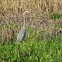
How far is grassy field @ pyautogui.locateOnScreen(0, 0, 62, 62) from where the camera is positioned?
3309 mm

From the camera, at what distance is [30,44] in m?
3.66

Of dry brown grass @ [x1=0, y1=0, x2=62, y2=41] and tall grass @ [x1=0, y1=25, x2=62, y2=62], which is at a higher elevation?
dry brown grass @ [x1=0, y1=0, x2=62, y2=41]

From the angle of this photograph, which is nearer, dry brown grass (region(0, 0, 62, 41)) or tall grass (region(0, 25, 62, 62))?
tall grass (region(0, 25, 62, 62))

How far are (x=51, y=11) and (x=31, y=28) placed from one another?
7.17 feet

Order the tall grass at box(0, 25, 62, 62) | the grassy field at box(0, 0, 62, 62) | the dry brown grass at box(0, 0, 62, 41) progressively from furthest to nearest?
1. the dry brown grass at box(0, 0, 62, 41)
2. the grassy field at box(0, 0, 62, 62)
3. the tall grass at box(0, 25, 62, 62)

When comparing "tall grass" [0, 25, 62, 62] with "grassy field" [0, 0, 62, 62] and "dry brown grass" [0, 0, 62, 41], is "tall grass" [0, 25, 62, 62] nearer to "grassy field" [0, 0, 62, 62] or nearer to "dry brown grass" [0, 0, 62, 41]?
"grassy field" [0, 0, 62, 62]

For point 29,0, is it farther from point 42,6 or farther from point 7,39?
point 7,39

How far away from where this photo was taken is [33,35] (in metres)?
4.24

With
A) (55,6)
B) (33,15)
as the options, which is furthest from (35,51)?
(55,6)

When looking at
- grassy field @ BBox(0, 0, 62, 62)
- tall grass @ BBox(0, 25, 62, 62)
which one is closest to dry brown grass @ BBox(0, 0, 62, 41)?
grassy field @ BBox(0, 0, 62, 62)

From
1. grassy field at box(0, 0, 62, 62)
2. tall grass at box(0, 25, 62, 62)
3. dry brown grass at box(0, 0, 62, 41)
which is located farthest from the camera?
dry brown grass at box(0, 0, 62, 41)

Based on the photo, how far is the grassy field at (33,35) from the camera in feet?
10.9

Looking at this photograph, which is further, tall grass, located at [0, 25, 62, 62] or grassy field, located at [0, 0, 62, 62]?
grassy field, located at [0, 0, 62, 62]

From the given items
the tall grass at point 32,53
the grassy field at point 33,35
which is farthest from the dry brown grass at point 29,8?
the tall grass at point 32,53
